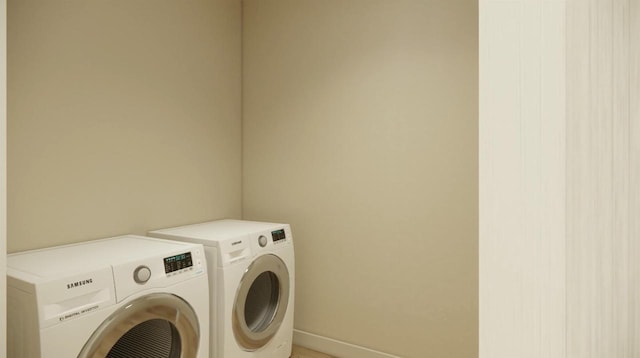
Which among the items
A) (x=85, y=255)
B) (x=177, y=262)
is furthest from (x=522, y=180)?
(x=85, y=255)

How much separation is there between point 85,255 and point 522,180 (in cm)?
170

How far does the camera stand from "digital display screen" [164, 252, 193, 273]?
1.55m

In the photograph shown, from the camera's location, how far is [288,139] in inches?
104

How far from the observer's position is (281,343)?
222 centimetres

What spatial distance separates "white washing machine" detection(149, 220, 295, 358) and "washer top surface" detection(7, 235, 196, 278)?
23 centimetres

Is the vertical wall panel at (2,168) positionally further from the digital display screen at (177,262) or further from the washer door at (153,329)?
the digital display screen at (177,262)

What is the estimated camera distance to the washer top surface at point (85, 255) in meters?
1.32

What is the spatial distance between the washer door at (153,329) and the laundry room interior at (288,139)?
2.16 feet

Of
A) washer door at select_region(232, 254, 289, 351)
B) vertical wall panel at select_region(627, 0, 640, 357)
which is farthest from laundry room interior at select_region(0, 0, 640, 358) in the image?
vertical wall panel at select_region(627, 0, 640, 357)

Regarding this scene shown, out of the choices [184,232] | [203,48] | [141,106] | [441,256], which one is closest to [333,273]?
[441,256]

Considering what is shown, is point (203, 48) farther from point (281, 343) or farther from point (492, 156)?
point (492, 156)

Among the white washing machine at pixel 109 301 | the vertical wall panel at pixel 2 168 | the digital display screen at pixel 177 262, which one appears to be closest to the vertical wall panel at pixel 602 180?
the vertical wall panel at pixel 2 168

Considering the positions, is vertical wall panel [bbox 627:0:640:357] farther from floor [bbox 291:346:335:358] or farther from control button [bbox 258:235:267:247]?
floor [bbox 291:346:335:358]

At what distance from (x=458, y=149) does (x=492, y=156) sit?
1.83 metres
